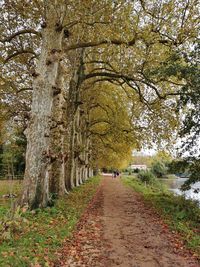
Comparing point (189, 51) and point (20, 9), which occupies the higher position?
Answer: point (20, 9)

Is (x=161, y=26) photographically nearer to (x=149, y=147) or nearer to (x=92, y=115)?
(x=149, y=147)

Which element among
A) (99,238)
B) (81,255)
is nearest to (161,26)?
(99,238)

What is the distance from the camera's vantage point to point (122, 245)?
26.4ft

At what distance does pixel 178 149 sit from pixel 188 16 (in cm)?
602

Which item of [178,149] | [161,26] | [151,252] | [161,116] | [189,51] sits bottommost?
[151,252]

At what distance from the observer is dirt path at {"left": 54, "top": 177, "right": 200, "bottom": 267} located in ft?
22.0

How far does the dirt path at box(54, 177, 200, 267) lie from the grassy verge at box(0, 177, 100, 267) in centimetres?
30

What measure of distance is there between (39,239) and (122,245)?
2.05 metres

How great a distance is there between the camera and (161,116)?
18047 millimetres

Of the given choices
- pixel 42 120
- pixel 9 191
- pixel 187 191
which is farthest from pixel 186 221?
pixel 187 191

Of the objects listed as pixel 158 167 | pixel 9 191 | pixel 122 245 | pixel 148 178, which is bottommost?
pixel 122 245

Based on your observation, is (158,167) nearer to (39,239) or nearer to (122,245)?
(122,245)

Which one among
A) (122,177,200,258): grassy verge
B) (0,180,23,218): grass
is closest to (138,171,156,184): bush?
(0,180,23,218): grass

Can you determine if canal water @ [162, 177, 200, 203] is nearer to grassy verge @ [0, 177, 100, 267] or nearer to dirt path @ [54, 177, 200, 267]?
dirt path @ [54, 177, 200, 267]
